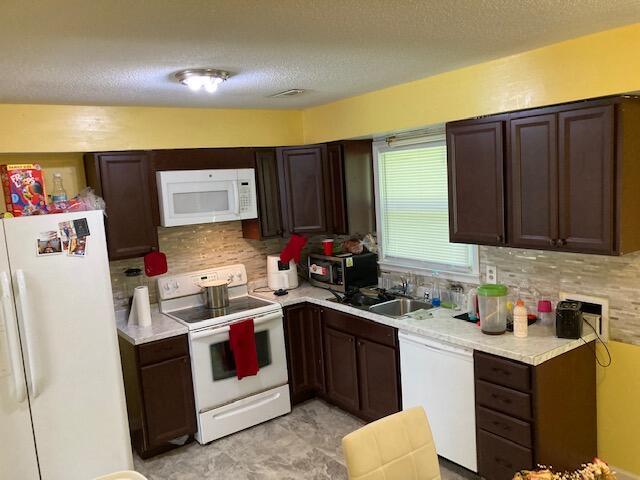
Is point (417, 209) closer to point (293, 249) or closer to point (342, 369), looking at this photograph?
point (293, 249)

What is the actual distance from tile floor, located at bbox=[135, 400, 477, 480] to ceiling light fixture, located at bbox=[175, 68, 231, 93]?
229 centimetres

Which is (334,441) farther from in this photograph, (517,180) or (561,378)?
(517,180)

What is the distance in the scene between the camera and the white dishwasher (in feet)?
9.57

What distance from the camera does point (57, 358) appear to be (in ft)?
9.47

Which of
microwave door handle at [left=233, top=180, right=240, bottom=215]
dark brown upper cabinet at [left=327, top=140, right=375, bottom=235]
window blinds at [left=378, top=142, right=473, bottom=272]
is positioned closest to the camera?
window blinds at [left=378, top=142, right=473, bottom=272]

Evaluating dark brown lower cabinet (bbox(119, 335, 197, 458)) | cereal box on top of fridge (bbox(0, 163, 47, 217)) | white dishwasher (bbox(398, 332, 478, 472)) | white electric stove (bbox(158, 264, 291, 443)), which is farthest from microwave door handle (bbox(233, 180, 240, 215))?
white dishwasher (bbox(398, 332, 478, 472))

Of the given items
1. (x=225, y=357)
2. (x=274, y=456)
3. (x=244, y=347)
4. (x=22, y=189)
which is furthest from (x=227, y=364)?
(x=22, y=189)

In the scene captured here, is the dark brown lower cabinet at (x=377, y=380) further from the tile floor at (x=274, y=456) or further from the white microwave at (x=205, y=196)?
the white microwave at (x=205, y=196)

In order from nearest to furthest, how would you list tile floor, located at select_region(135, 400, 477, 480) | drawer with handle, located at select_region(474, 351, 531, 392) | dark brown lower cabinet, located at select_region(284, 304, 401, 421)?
drawer with handle, located at select_region(474, 351, 531, 392), tile floor, located at select_region(135, 400, 477, 480), dark brown lower cabinet, located at select_region(284, 304, 401, 421)

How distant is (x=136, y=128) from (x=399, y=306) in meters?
2.23

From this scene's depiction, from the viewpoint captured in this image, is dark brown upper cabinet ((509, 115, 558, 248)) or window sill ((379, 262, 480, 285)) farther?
window sill ((379, 262, 480, 285))

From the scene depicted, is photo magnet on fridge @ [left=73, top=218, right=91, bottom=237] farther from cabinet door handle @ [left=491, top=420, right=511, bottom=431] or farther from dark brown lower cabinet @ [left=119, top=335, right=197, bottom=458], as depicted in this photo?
cabinet door handle @ [left=491, top=420, right=511, bottom=431]

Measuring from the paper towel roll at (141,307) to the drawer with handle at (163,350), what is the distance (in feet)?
0.78

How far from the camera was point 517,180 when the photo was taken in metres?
2.79
